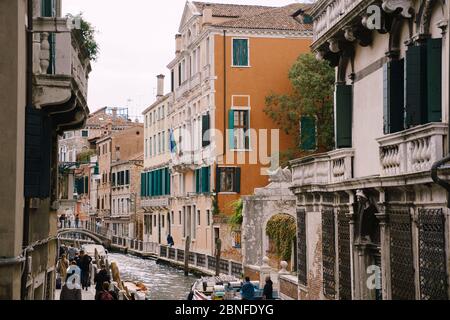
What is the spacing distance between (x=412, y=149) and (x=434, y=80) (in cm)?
77

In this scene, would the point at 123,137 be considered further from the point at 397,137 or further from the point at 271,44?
the point at 397,137

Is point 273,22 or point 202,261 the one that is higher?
point 273,22

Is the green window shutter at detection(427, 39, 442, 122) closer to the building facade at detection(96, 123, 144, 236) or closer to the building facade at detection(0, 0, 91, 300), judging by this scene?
the building facade at detection(0, 0, 91, 300)

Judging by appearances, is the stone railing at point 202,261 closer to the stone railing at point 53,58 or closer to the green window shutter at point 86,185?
the stone railing at point 53,58

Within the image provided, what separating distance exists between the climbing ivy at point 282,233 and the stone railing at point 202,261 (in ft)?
7.25

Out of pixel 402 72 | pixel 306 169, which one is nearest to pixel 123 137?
pixel 306 169

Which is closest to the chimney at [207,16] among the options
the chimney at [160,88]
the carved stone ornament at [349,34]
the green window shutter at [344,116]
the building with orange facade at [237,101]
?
the building with orange facade at [237,101]

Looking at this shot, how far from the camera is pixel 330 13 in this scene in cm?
1314

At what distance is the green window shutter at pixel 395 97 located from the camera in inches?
419

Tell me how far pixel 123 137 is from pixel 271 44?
27015mm

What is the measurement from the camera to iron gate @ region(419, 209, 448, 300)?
8727mm

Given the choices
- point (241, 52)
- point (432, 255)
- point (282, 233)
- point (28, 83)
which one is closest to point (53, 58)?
point (28, 83)

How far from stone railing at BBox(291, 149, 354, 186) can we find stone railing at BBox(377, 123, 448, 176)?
2378 millimetres

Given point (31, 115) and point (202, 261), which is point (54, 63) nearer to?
point (31, 115)
